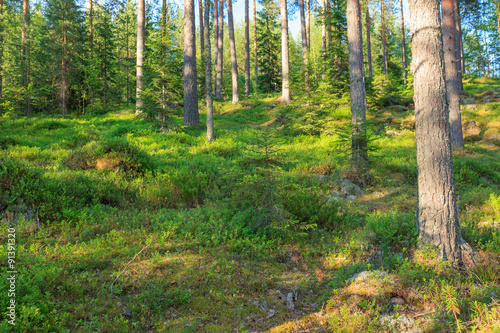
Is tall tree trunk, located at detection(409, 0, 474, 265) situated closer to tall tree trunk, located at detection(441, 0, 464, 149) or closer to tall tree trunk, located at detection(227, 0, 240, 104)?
tall tree trunk, located at detection(441, 0, 464, 149)

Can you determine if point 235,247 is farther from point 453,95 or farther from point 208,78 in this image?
point 453,95

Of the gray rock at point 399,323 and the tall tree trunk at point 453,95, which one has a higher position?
the tall tree trunk at point 453,95

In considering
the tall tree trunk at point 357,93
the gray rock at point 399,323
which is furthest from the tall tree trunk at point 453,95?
the gray rock at point 399,323

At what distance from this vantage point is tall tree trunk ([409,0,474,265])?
4.15 metres

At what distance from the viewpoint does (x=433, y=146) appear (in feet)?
13.9

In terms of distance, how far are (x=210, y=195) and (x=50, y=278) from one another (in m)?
3.95

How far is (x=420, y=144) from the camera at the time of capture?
439 cm

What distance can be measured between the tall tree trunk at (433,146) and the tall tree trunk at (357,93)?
3.34 m

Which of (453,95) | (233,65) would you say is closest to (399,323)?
(453,95)

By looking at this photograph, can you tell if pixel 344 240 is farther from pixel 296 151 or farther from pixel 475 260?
pixel 296 151

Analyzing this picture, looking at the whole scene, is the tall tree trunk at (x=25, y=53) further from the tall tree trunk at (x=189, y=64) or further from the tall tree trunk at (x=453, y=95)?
the tall tree trunk at (x=453, y=95)

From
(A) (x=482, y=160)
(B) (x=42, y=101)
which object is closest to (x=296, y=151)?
(A) (x=482, y=160)

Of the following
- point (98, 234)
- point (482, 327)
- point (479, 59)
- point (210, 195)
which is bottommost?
point (482, 327)

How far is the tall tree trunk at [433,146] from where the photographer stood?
4.15 meters
